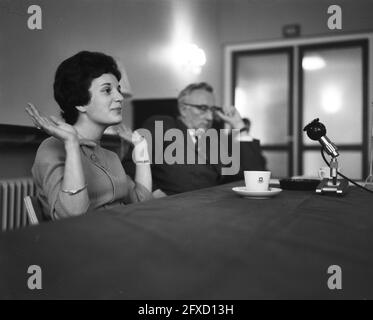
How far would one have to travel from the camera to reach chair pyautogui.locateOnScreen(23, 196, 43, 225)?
3.60ft

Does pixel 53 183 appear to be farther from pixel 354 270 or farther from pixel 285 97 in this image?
pixel 285 97

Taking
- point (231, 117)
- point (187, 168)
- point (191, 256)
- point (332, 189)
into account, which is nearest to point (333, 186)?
point (332, 189)

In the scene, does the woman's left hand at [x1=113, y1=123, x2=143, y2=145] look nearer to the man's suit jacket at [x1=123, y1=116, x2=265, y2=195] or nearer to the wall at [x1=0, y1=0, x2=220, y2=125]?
the man's suit jacket at [x1=123, y1=116, x2=265, y2=195]

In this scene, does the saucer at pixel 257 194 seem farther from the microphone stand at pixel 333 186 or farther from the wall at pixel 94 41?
the wall at pixel 94 41

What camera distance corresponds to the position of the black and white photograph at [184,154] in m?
0.49

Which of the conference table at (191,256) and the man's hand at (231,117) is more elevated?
the man's hand at (231,117)

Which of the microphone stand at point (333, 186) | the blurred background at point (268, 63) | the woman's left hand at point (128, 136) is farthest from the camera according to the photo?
the blurred background at point (268, 63)

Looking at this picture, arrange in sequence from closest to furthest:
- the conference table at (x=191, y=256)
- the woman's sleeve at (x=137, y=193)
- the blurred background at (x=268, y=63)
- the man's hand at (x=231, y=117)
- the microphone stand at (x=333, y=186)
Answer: the conference table at (x=191, y=256), the microphone stand at (x=333, y=186), the woman's sleeve at (x=137, y=193), the man's hand at (x=231, y=117), the blurred background at (x=268, y=63)

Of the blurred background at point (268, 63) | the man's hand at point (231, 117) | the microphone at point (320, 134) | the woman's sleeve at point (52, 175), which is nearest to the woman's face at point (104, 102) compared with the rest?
the woman's sleeve at point (52, 175)

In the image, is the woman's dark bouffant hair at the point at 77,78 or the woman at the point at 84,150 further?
the woman's dark bouffant hair at the point at 77,78

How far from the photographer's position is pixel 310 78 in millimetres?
5047

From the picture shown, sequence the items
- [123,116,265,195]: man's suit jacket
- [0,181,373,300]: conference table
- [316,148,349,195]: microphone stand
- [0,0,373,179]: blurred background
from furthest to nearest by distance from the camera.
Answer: [0,0,373,179]: blurred background < [123,116,265,195]: man's suit jacket < [316,148,349,195]: microphone stand < [0,181,373,300]: conference table

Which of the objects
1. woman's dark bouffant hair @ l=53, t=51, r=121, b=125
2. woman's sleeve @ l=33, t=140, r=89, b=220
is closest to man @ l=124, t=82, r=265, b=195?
woman's dark bouffant hair @ l=53, t=51, r=121, b=125

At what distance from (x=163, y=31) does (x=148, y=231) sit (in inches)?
141
